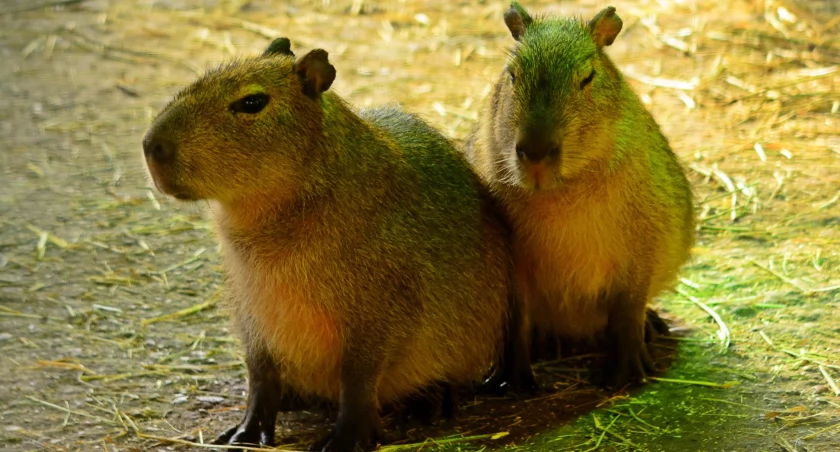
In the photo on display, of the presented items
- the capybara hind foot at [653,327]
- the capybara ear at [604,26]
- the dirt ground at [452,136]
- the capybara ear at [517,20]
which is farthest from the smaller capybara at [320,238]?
the capybara hind foot at [653,327]

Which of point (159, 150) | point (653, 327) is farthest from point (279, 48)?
point (653, 327)

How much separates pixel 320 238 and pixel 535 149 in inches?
30.8

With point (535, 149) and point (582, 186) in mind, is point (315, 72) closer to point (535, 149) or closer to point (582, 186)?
point (535, 149)

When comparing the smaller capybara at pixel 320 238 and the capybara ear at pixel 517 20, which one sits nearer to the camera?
the smaller capybara at pixel 320 238

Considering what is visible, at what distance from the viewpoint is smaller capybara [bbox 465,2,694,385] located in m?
3.79

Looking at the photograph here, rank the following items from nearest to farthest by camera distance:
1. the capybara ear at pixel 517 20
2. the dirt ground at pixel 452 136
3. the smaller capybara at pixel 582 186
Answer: the smaller capybara at pixel 582 186 < the dirt ground at pixel 452 136 < the capybara ear at pixel 517 20

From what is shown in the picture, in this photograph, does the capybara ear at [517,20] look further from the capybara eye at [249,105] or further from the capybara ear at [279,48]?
the capybara eye at [249,105]

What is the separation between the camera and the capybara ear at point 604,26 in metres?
4.05

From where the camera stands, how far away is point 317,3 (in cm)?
1034

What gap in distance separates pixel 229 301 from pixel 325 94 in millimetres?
850

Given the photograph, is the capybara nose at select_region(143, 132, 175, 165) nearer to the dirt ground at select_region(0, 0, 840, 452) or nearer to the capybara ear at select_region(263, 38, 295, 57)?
the capybara ear at select_region(263, 38, 295, 57)

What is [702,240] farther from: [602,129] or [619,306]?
[602,129]

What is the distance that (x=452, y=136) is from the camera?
22.2 ft

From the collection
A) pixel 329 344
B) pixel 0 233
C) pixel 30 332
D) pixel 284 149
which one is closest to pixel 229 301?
pixel 329 344
